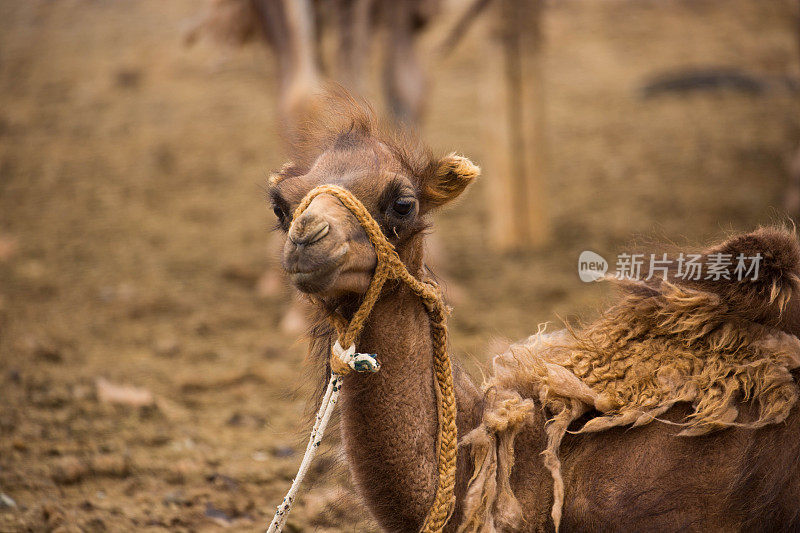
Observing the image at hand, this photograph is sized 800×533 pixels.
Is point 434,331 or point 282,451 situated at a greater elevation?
point 434,331

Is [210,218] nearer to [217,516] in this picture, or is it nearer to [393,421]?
[217,516]

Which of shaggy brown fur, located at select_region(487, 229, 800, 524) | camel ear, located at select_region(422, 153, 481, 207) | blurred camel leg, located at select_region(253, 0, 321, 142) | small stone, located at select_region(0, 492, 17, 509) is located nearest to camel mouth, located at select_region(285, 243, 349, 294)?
camel ear, located at select_region(422, 153, 481, 207)

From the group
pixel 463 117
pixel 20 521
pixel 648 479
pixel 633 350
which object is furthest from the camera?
pixel 463 117

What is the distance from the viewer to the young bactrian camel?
7.59 feet

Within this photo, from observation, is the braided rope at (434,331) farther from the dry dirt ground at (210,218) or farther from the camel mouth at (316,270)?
the dry dirt ground at (210,218)

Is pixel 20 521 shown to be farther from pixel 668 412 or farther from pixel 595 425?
pixel 668 412

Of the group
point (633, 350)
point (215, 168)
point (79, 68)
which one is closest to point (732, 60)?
point (215, 168)

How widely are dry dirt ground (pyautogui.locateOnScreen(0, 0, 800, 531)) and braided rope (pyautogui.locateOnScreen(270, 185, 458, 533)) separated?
455 mm

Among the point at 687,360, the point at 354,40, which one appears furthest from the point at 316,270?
the point at 354,40

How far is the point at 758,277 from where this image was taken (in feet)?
7.93

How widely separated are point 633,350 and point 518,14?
5621 mm

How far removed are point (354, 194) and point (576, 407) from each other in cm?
94

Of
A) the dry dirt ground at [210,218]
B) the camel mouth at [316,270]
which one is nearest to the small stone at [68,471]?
the dry dirt ground at [210,218]

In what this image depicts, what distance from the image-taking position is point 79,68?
485 inches
